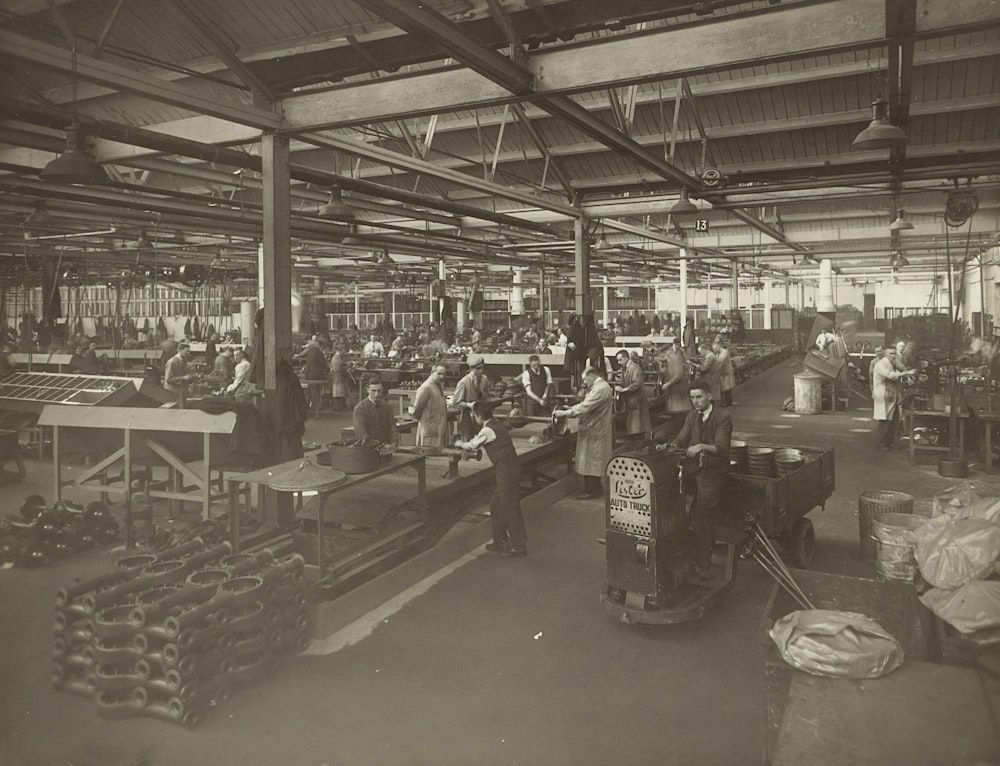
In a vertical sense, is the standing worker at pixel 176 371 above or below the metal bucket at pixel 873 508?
above

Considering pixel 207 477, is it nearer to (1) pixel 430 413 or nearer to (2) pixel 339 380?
(1) pixel 430 413

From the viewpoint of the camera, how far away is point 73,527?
22.6 ft

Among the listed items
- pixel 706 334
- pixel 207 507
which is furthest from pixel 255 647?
pixel 706 334

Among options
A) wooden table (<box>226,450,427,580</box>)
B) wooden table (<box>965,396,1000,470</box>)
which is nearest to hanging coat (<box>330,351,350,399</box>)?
wooden table (<box>226,450,427,580</box>)

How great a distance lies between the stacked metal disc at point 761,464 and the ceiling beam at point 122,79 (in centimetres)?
504

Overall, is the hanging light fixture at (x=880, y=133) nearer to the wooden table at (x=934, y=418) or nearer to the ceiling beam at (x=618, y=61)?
the ceiling beam at (x=618, y=61)

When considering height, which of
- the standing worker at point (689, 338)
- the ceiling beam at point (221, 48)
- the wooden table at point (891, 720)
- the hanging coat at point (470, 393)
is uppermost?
the ceiling beam at point (221, 48)

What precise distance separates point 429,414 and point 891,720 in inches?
264

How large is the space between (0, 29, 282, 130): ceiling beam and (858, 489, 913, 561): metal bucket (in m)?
6.12

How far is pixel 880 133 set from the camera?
19.2ft

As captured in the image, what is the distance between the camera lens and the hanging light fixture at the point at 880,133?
5.84 meters

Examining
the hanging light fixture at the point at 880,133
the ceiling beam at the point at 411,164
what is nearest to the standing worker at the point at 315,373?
the ceiling beam at the point at 411,164

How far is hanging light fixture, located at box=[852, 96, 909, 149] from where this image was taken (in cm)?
584

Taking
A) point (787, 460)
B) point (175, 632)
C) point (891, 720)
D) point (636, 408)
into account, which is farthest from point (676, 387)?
point (891, 720)
